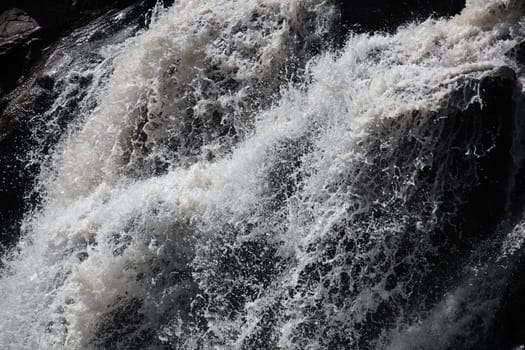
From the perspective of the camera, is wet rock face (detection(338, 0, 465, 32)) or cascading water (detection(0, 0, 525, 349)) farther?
wet rock face (detection(338, 0, 465, 32))

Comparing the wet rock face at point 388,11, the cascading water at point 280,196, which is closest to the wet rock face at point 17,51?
the cascading water at point 280,196

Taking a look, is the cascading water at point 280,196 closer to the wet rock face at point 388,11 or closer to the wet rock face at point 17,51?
the wet rock face at point 388,11

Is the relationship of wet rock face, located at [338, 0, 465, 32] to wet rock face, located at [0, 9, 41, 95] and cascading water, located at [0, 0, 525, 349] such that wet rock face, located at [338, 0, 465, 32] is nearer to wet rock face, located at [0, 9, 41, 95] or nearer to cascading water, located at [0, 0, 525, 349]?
cascading water, located at [0, 0, 525, 349]

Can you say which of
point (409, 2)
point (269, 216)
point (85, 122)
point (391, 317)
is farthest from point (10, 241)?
point (409, 2)

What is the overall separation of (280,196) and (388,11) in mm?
1992

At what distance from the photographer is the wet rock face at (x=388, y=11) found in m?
5.61

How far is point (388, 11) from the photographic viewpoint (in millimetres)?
5738

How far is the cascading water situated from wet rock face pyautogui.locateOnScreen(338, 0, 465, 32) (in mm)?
175

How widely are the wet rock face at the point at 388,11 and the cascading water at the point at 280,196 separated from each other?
18cm

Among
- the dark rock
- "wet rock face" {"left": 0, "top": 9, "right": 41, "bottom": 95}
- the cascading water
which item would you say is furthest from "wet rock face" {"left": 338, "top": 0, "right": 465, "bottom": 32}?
"wet rock face" {"left": 0, "top": 9, "right": 41, "bottom": 95}

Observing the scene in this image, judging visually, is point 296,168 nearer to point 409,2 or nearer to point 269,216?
point 269,216

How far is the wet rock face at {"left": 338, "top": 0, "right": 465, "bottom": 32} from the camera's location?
5.61 m

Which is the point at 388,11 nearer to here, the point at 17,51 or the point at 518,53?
the point at 518,53

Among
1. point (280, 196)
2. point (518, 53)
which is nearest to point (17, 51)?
point (280, 196)
